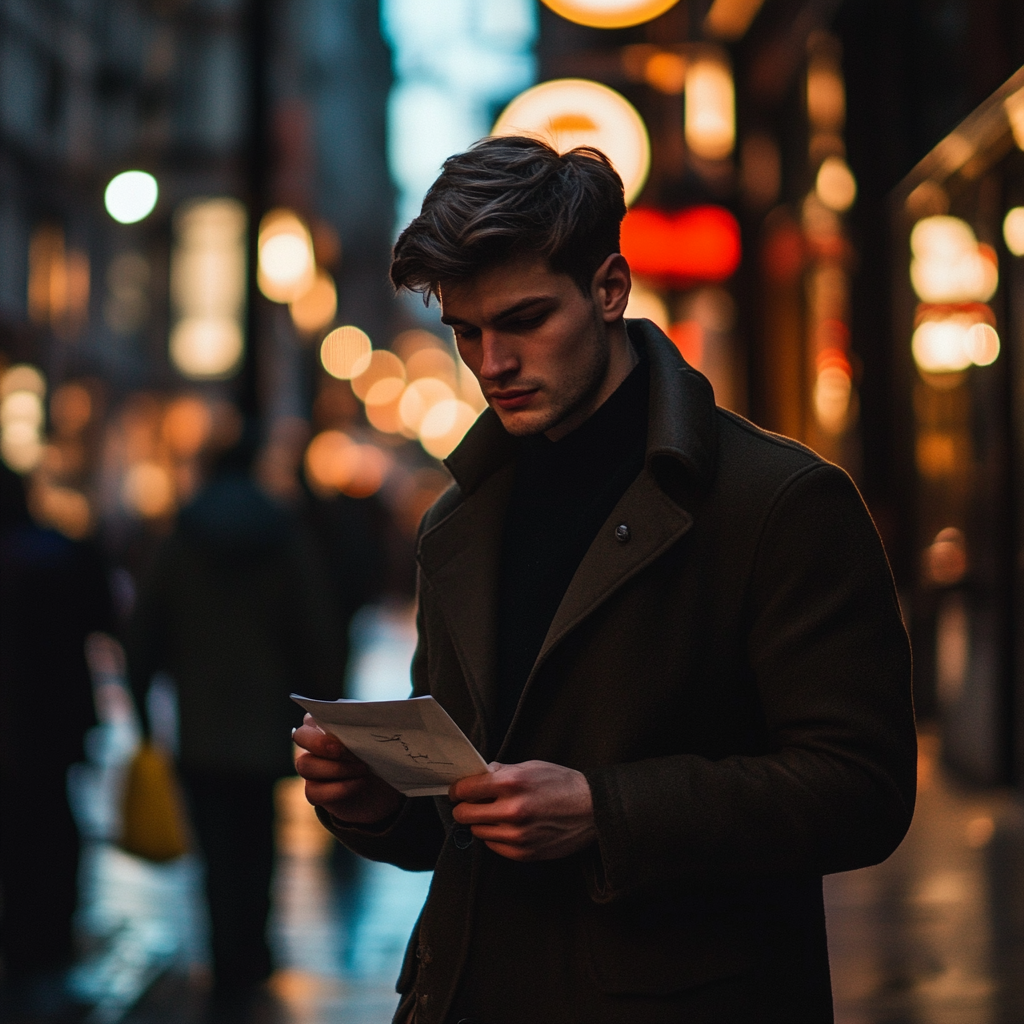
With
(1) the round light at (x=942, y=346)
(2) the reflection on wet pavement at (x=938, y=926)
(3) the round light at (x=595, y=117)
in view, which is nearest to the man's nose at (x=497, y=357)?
(2) the reflection on wet pavement at (x=938, y=926)

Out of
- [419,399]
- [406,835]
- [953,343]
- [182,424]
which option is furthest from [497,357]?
[419,399]

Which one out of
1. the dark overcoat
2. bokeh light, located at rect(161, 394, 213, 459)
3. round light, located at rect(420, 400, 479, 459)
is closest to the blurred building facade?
the dark overcoat

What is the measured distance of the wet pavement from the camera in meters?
5.84

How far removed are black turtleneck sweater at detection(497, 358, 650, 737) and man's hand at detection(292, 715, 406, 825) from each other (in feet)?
0.85

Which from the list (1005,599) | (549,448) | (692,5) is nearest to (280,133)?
(692,5)

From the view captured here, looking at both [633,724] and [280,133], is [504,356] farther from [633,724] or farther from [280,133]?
[280,133]

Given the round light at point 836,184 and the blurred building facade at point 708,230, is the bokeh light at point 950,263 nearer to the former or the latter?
the blurred building facade at point 708,230

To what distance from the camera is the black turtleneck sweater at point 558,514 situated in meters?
2.45

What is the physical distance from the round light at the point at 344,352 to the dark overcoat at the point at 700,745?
32.3 meters

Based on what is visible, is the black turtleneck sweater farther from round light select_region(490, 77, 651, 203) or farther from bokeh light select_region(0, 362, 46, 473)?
bokeh light select_region(0, 362, 46, 473)

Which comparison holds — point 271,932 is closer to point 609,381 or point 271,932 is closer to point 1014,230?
point 609,381

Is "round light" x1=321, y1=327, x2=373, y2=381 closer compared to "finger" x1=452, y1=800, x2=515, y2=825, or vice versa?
"finger" x1=452, y1=800, x2=515, y2=825

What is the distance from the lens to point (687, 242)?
41.8ft

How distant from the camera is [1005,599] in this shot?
9453 mm
